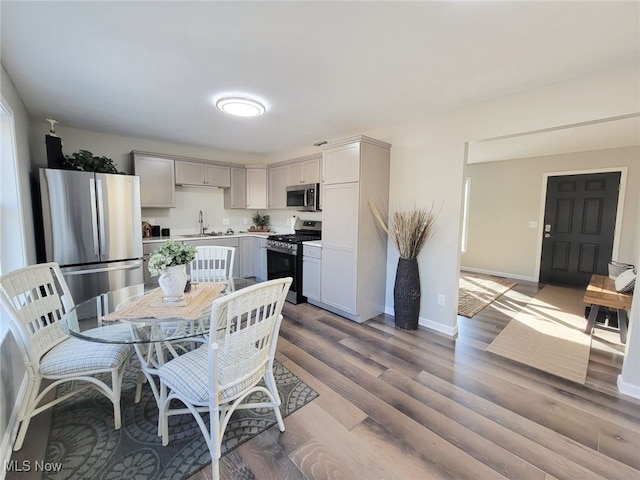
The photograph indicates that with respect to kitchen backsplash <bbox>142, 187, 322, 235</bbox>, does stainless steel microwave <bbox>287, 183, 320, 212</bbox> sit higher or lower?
higher

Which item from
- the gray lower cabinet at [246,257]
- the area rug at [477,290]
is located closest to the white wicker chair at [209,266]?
the gray lower cabinet at [246,257]

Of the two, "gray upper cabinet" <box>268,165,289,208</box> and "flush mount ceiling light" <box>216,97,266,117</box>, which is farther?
"gray upper cabinet" <box>268,165,289,208</box>

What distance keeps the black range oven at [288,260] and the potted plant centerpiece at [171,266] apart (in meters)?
2.10

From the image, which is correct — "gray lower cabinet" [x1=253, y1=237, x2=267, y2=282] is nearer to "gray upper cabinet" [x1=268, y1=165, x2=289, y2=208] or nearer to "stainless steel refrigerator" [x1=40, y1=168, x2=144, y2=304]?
"gray upper cabinet" [x1=268, y1=165, x2=289, y2=208]

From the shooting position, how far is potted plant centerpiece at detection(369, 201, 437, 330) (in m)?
3.06

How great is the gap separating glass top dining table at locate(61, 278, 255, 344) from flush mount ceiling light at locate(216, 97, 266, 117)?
179cm

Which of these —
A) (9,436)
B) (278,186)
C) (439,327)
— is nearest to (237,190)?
(278,186)

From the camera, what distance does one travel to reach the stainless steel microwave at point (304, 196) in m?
4.14

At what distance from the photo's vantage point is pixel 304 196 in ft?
14.1

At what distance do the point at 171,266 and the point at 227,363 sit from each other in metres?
0.81

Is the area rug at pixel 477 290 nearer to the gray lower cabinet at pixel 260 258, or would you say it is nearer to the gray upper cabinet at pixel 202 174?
the gray lower cabinet at pixel 260 258

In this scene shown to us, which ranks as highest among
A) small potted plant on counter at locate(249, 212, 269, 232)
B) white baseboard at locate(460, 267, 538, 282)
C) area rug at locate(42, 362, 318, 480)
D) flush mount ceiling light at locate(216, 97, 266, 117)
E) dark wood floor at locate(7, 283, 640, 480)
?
flush mount ceiling light at locate(216, 97, 266, 117)

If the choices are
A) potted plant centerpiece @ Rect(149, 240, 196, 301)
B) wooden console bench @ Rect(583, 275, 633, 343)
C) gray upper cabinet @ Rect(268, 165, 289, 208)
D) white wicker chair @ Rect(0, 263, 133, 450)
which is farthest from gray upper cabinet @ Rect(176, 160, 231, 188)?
wooden console bench @ Rect(583, 275, 633, 343)

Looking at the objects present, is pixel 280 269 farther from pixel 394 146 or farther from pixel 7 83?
pixel 7 83
